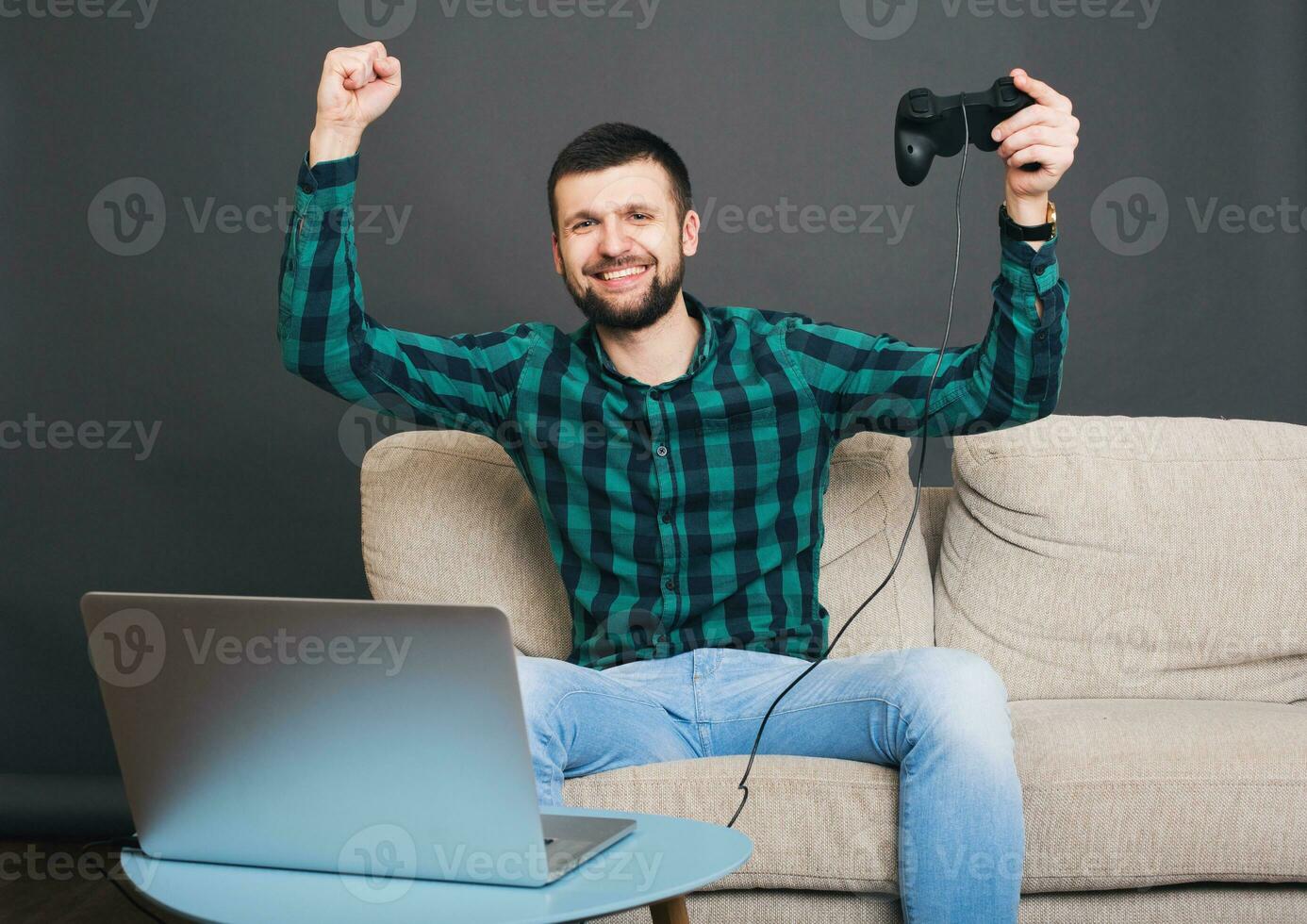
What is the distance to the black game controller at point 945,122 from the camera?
1646 mm

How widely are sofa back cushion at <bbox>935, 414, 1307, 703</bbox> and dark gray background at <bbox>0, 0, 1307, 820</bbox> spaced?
2.18 ft

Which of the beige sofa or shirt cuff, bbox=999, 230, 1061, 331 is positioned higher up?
shirt cuff, bbox=999, 230, 1061, 331

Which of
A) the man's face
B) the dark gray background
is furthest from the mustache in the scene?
the dark gray background

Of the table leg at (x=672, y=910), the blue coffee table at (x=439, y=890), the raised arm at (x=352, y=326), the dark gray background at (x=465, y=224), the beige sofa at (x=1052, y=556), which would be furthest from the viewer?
the dark gray background at (x=465, y=224)

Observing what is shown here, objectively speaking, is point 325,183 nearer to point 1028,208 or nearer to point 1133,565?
Answer: point 1028,208

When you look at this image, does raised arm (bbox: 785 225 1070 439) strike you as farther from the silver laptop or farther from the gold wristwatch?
the silver laptop

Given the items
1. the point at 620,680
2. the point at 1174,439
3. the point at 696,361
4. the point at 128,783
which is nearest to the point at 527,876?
the point at 128,783

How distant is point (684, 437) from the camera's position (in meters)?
1.89

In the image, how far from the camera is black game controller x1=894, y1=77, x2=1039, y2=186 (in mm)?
1646

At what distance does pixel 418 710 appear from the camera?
3.19 ft

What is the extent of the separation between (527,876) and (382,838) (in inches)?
Answer: 4.9

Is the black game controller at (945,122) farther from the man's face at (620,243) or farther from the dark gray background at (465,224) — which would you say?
the dark gray background at (465,224)

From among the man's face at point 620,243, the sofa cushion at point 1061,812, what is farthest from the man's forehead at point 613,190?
the sofa cushion at point 1061,812

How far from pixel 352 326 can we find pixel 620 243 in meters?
0.42
